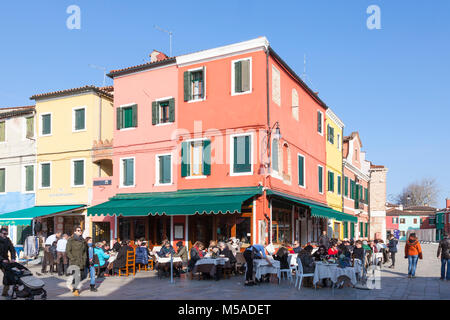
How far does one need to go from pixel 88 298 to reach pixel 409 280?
9.57m

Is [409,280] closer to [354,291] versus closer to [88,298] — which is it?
[354,291]

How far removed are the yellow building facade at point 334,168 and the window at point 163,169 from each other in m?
10.3

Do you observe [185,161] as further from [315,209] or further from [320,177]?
[320,177]

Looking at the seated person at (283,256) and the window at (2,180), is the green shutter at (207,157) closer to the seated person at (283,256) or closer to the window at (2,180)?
the seated person at (283,256)

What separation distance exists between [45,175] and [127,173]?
5417 millimetres

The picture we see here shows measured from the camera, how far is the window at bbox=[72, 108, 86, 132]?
2164cm

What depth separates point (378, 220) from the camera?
3647cm

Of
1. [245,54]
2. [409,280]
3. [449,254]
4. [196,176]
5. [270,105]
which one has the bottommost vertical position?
[409,280]

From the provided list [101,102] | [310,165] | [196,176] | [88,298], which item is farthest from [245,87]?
[88,298]

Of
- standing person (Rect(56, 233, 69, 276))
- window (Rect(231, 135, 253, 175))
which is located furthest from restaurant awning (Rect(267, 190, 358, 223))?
standing person (Rect(56, 233, 69, 276))

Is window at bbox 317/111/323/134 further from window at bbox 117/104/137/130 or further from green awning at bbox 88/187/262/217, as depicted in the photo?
window at bbox 117/104/137/130

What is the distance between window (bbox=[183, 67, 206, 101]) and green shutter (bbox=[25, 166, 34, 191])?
33.6 feet

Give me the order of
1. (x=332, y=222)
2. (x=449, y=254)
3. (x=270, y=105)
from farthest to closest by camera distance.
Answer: (x=332, y=222), (x=270, y=105), (x=449, y=254)
